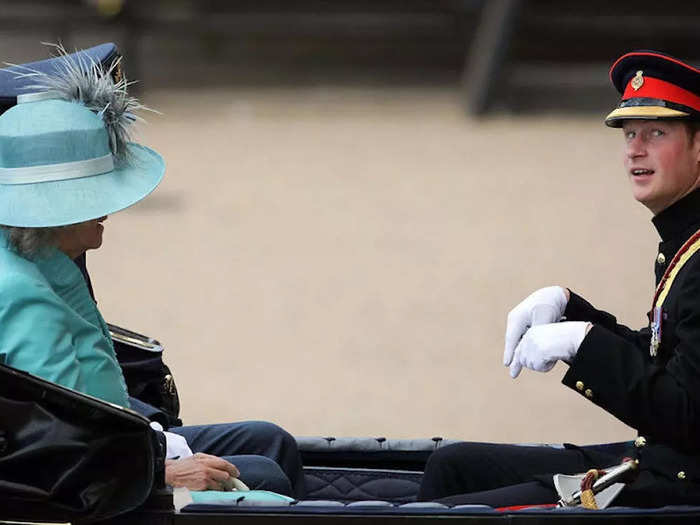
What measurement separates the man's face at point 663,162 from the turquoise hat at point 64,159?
862 millimetres

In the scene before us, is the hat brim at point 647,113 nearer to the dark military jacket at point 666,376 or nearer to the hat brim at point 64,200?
the dark military jacket at point 666,376

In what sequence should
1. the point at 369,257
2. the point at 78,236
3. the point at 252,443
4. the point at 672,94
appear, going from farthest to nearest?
1. the point at 369,257
2. the point at 252,443
3. the point at 672,94
4. the point at 78,236

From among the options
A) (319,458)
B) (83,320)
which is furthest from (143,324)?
(83,320)

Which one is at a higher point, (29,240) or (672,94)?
(672,94)

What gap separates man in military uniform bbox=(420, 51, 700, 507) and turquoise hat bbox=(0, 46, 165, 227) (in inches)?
30.1

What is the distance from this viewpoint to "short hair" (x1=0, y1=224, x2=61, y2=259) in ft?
7.48

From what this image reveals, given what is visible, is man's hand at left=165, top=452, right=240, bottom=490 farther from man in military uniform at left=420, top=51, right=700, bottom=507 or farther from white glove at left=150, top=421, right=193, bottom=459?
man in military uniform at left=420, top=51, right=700, bottom=507

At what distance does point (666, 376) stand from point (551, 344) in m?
0.20

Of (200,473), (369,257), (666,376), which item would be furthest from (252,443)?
(369,257)

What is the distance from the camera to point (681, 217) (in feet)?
8.05

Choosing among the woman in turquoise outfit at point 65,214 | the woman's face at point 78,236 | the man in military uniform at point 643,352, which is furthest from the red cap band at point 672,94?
the woman's face at point 78,236

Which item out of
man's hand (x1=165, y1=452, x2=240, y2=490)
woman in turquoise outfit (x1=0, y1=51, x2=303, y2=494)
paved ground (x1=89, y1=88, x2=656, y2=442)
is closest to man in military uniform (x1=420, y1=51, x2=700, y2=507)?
man's hand (x1=165, y1=452, x2=240, y2=490)

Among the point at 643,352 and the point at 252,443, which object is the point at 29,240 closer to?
the point at 252,443

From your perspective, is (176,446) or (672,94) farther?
(176,446)
